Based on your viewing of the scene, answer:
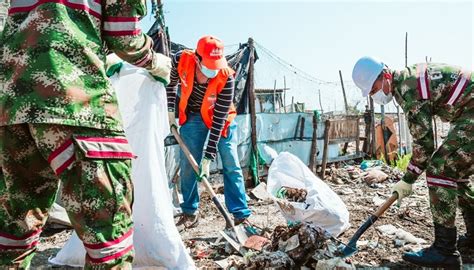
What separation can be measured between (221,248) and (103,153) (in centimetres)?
206

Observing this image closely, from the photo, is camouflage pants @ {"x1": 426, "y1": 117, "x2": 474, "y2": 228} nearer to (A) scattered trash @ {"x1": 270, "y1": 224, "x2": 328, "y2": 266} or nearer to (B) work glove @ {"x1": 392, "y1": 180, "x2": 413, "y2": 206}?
(B) work glove @ {"x1": 392, "y1": 180, "x2": 413, "y2": 206}

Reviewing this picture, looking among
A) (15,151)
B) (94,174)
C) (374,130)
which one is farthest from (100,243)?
(374,130)

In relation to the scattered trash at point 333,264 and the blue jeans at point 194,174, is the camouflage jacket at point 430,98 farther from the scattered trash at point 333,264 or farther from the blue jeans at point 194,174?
the blue jeans at point 194,174

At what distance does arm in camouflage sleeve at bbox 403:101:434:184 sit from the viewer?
2.99 m

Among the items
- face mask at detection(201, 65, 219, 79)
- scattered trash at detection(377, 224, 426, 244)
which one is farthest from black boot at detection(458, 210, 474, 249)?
face mask at detection(201, 65, 219, 79)

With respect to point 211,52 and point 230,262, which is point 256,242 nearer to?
point 230,262

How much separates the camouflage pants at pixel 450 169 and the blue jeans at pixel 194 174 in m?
1.62

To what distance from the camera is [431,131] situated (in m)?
2.99

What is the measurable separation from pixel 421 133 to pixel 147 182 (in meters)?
1.90

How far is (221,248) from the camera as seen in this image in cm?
332

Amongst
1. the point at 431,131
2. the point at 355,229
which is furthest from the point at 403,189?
the point at 355,229

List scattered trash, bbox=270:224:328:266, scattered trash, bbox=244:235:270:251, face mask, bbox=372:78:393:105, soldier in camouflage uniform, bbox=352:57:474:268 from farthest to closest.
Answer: face mask, bbox=372:78:393:105
scattered trash, bbox=244:235:270:251
soldier in camouflage uniform, bbox=352:57:474:268
scattered trash, bbox=270:224:328:266

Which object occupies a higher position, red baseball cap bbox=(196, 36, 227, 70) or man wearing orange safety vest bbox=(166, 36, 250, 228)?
red baseball cap bbox=(196, 36, 227, 70)

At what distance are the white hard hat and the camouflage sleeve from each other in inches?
76.8
